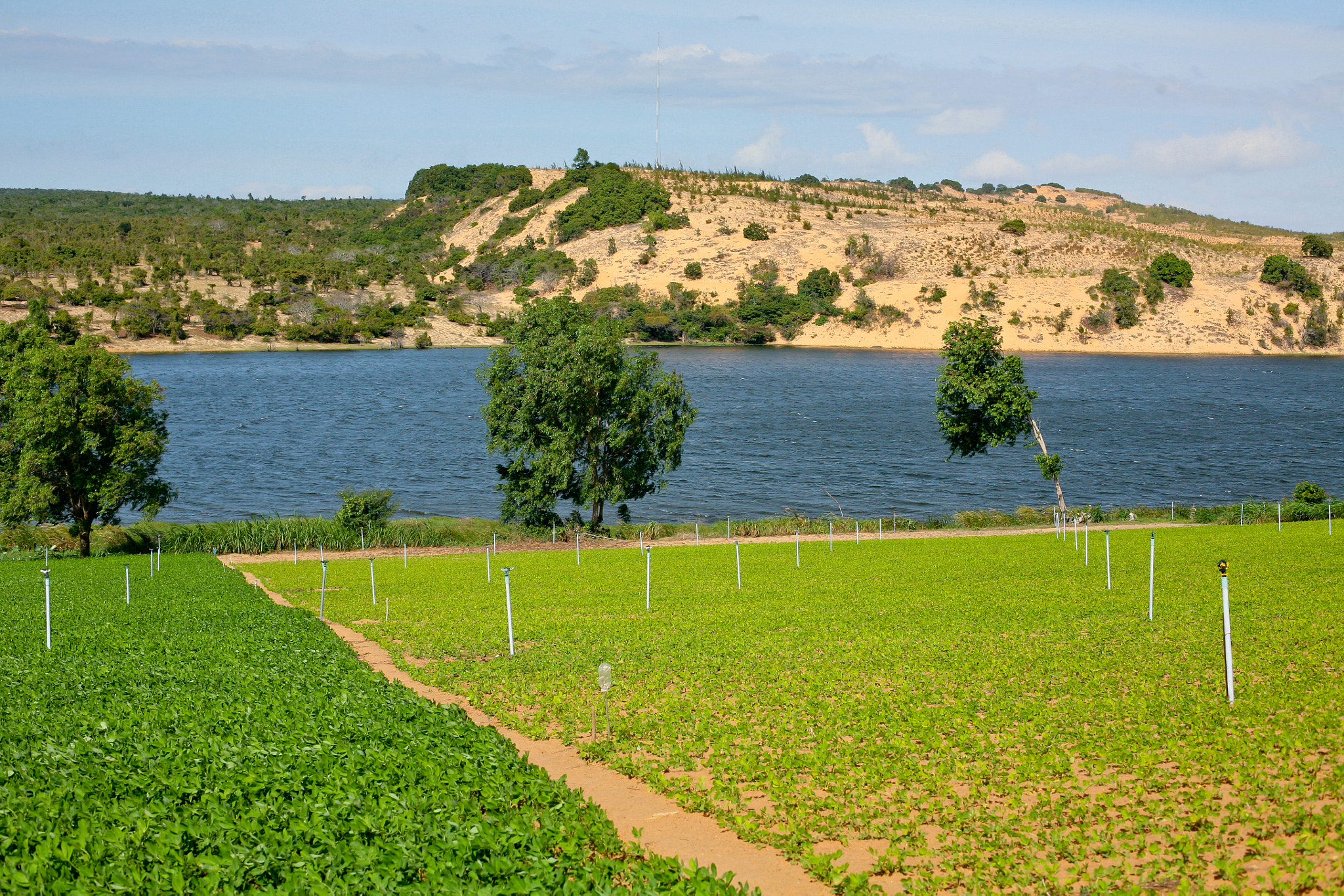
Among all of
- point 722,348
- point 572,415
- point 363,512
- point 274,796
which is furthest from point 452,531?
point 722,348

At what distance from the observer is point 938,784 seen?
1239 cm

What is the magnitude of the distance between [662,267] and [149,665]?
6007 inches

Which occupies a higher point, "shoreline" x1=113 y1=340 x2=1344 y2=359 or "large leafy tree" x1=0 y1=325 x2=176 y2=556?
"shoreline" x1=113 y1=340 x2=1344 y2=359

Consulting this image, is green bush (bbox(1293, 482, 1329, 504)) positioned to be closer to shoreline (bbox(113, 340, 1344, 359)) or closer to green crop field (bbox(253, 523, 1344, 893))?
green crop field (bbox(253, 523, 1344, 893))

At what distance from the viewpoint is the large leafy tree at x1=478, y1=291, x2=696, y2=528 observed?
5125 centimetres

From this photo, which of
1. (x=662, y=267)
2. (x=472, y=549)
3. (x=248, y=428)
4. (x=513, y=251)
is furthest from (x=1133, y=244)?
(x=472, y=549)

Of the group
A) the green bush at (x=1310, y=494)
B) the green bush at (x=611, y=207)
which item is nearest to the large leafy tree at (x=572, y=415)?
the green bush at (x=1310, y=494)

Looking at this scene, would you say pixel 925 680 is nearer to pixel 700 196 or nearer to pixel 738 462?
pixel 738 462

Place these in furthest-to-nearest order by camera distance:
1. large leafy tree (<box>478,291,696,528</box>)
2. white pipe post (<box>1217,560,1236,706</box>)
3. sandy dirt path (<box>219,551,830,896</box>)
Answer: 1. large leafy tree (<box>478,291,696,528</box>)
2. white pipe post (<box>1217,560,1236,706</box>)
3. sandy dirt path (<box>219,551,830,896</box>)

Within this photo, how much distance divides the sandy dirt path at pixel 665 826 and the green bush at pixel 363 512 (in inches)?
1406

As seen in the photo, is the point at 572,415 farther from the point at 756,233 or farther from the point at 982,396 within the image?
the point at 756,233

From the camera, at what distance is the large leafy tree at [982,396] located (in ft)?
162

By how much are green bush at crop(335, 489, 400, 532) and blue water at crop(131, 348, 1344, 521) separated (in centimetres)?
1125

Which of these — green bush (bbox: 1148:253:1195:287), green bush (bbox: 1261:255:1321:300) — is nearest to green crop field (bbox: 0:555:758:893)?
green bush (bbox: 1148:253:1195:287)
